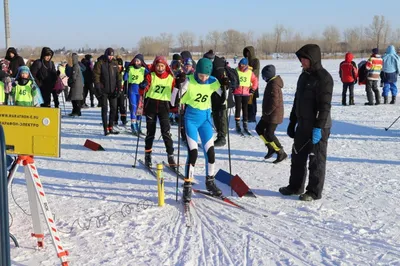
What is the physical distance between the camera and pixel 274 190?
21.2ft

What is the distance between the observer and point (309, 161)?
19.4 feet

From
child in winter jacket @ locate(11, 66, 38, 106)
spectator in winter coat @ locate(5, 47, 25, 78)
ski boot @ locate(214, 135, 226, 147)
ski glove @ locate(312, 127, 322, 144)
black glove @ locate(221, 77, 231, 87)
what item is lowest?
ski boot @ locate(214, 135, 226, 147)

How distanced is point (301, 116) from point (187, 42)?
102849mm

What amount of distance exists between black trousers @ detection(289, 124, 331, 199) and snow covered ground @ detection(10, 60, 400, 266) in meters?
0.22

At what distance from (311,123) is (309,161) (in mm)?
501

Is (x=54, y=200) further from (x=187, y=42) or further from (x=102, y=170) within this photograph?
(x=187, y=42)

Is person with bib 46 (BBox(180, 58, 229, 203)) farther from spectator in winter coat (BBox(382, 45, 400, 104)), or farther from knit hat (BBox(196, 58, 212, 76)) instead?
spectator in winter coat (BBox(382, 45, 400, 104))

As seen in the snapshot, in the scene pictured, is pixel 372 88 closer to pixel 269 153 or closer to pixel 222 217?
pixel 269 153

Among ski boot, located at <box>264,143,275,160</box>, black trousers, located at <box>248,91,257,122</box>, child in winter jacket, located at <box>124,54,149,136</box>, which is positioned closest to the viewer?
ski boot, located at <box>264,143,275,160</box>

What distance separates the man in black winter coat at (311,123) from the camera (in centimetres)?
564

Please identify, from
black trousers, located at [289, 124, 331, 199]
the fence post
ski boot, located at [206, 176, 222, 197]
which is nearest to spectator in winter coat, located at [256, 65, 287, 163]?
black trousers, located at [289, 124, 331, 199]

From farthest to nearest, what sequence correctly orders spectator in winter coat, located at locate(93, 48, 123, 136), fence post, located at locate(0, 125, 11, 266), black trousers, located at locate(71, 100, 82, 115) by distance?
black trousers, located at locate(71, 100, 82, 115) < spectator in winter coat, located at locate(93, 48, 123, 136) < fence post, located at locate(0, 125, 11, 266)

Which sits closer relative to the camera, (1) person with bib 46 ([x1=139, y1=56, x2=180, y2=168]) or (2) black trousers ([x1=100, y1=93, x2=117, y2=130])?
(1) person with bib 46 ([x1=139, y1=56, x2=180, y2=168])

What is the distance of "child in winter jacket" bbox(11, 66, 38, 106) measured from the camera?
29.2 feet
